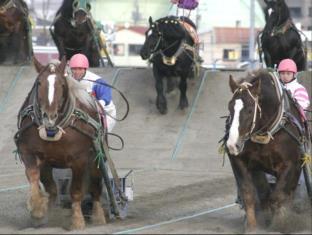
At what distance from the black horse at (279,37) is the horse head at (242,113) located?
9356 millimetres

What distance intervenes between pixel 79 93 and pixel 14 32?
10.9 meters

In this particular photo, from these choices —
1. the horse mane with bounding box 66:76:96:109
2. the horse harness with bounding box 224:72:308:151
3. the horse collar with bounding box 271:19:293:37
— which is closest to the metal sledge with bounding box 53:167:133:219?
the horse mane with bounding box 66:76:96:109

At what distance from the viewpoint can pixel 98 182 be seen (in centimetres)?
917

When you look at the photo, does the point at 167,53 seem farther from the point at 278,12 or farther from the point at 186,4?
the point at 278,12

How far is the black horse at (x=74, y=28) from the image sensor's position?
703 inches

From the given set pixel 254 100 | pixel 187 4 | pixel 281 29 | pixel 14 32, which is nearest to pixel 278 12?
pixel 281 29

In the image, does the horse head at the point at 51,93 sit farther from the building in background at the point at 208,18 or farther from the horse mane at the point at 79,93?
the building in background at the point at 208,18

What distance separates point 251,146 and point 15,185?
16.9 feet

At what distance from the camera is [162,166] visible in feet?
46.8

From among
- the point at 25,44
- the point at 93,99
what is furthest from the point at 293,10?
the point at 93,99

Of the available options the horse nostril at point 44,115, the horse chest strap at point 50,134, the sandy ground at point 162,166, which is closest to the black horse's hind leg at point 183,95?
the sandy ground at point 162,166

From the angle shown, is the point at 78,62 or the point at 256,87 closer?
the point at 256,87

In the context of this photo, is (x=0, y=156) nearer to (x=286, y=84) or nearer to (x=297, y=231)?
(x=286, y=84)

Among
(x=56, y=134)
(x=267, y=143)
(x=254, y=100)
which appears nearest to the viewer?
(x=254, y=100)
